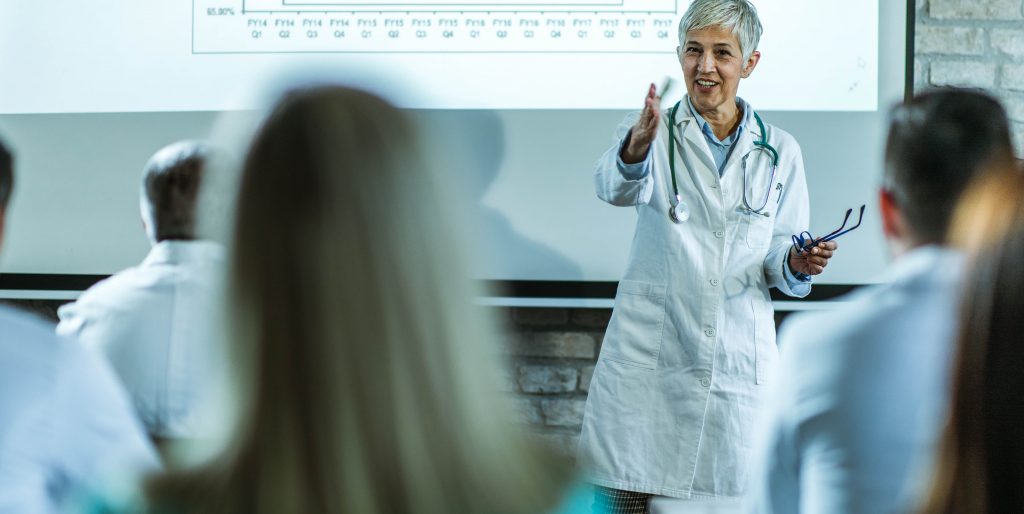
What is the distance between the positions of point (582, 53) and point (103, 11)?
135 cm

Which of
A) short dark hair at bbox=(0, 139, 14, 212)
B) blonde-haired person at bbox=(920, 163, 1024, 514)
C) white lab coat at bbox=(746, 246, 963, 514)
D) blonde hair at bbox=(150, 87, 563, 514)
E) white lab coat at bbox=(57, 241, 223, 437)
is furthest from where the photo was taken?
white lab coat at bbox=(57, 241, 223, 437)

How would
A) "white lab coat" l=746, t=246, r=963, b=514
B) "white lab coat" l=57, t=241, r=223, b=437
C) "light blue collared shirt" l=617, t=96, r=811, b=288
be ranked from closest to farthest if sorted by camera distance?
"white lab coat" l=746, t=246, r=963, b=514
"white lab coat" l=57, t=241, r=223, b=437
"light blue collared shirt" l=617, t=96, r=811, b=288

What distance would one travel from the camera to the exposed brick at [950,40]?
8.64 ft

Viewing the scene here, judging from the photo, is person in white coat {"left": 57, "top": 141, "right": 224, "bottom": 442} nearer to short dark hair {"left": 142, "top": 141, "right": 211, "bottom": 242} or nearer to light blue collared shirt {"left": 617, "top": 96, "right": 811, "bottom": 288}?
short dark hair {"left": 142, "top": 141, "right": 211, "bottom": 242}

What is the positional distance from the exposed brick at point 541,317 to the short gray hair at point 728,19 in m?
0.89

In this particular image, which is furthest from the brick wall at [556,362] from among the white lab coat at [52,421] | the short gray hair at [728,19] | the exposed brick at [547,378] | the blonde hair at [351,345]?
the blonde hair at [351,345]

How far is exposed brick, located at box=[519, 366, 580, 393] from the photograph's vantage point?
8.95 ft

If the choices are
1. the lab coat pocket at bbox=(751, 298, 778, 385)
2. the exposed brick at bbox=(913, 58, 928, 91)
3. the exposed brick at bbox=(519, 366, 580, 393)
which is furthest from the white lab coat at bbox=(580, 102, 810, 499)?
the exposed brick at bbox=(913, 58, 928, 91)

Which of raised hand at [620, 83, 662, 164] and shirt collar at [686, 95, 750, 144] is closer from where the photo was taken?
raised hand at [620, 83, 662, 164]

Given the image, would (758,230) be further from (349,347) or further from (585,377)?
(349,347)

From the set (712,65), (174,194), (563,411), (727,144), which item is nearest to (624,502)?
(563,411)

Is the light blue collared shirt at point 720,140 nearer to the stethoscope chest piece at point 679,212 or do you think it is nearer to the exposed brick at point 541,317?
the stethoscope chest piece at point 679,212

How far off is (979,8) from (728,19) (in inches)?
38.1

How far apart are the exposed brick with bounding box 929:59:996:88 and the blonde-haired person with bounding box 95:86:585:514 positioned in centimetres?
237
